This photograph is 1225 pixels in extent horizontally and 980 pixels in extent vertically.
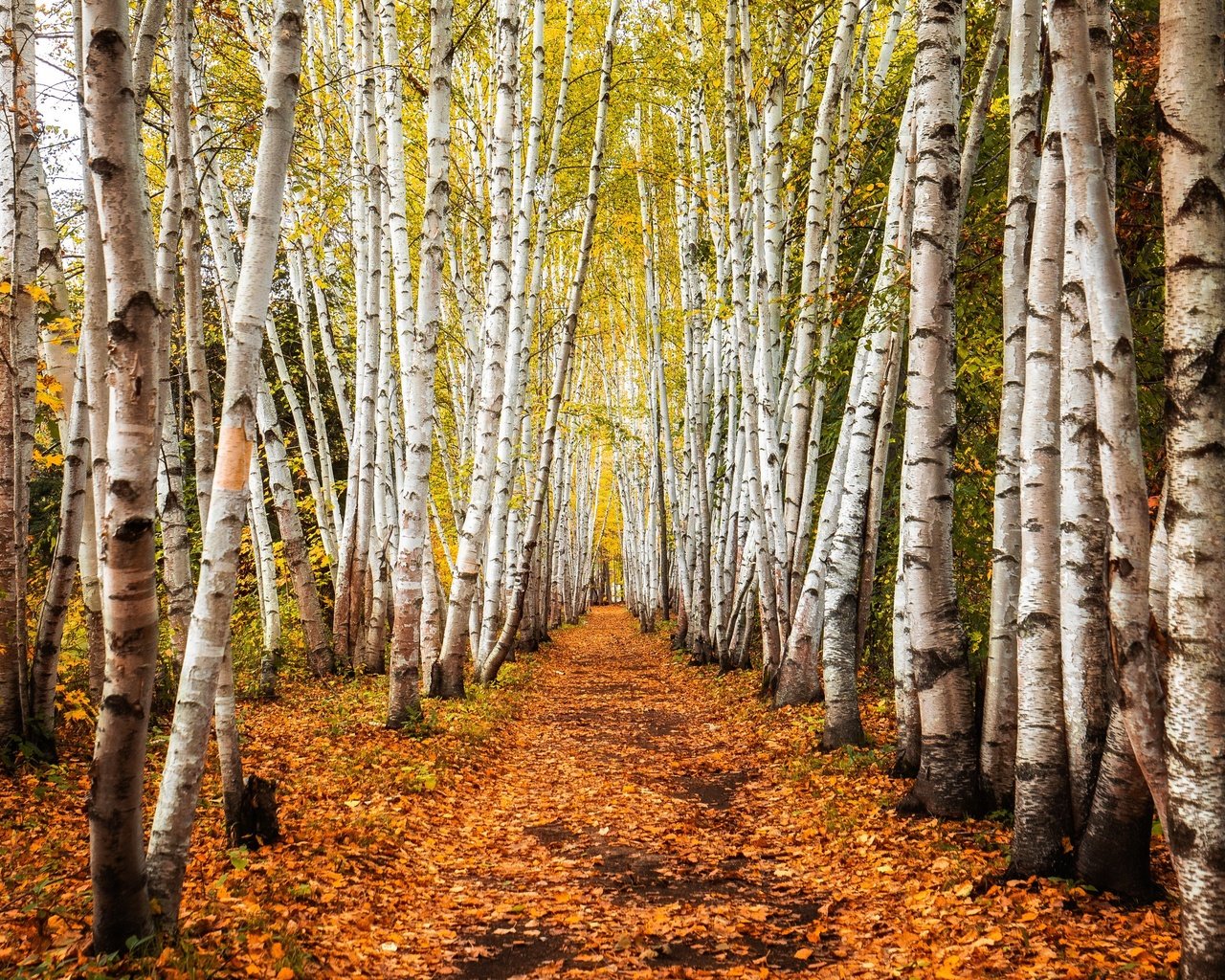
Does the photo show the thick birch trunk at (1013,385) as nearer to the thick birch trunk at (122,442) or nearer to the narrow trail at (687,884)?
the narrow trail at (687,884)

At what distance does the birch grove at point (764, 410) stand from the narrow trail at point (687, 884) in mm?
410

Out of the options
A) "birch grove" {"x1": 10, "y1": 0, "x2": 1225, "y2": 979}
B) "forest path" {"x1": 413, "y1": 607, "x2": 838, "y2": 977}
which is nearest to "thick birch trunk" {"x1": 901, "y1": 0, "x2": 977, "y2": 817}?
"birch grove" {"x1": 10, "y1": 0, "x2": 1225, "y2": 979}

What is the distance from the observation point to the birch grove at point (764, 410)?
323cm

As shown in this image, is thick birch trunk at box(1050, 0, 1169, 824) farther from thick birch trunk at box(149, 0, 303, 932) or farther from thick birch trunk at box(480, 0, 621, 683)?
thick birch trunk at box(480, 0, 621, 683)

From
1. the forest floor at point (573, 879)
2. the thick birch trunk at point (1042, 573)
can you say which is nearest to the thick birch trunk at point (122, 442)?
the forest floor at point (573, 879)

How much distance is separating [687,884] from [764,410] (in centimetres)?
674

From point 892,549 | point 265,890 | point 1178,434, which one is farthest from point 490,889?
point 892,549

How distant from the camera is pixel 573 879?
17.0 feet

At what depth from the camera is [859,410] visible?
7297 millimetres

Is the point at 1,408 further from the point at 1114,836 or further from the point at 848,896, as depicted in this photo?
the point at 1114,836

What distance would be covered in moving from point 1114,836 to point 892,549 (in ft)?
24.6

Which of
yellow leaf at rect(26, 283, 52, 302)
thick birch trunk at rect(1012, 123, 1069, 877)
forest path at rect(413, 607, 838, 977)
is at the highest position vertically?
yellow leaf at rect(26, 283, 52, 302)

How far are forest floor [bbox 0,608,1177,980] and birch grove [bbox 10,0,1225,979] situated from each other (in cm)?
34

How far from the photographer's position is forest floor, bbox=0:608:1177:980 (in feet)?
12.3
